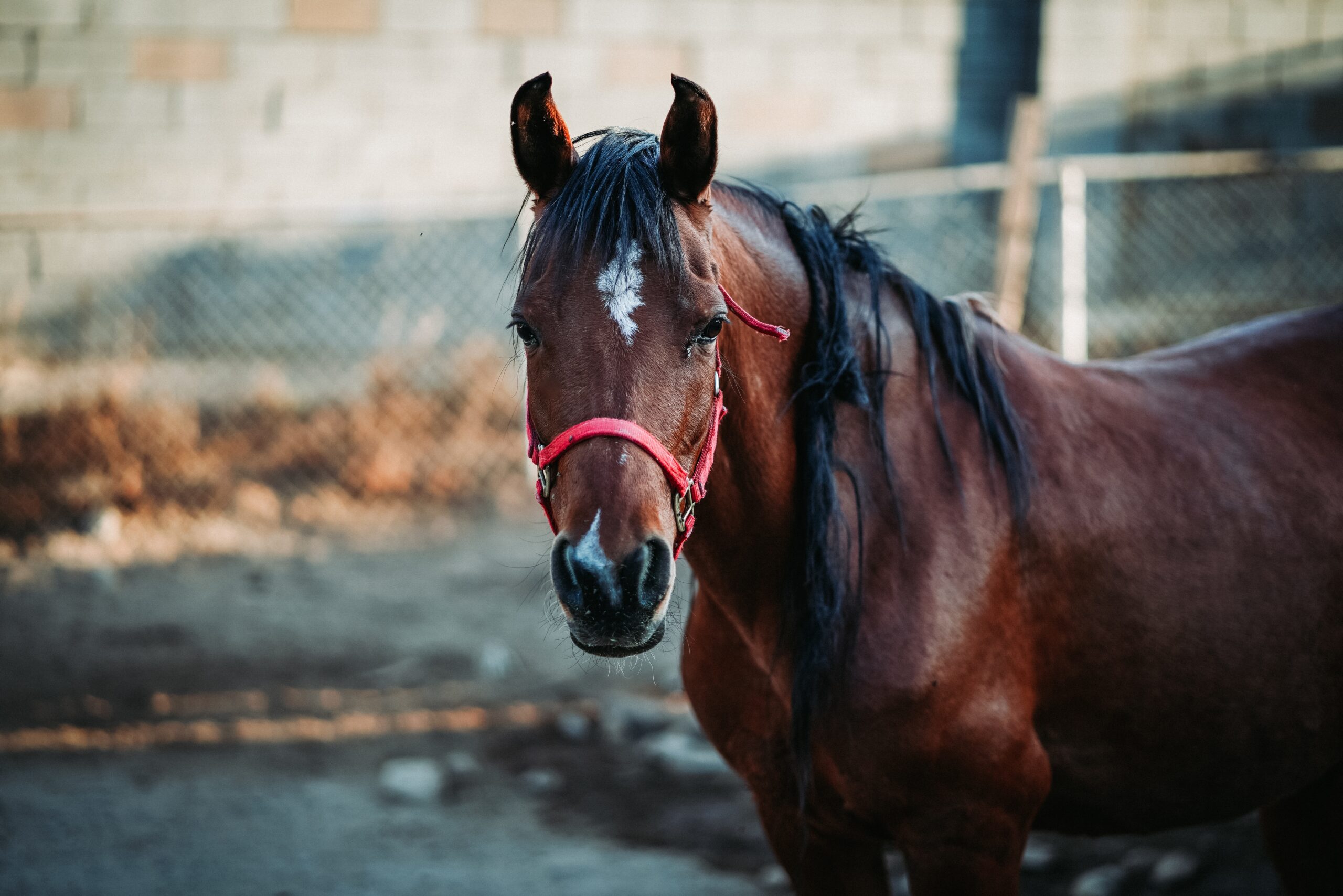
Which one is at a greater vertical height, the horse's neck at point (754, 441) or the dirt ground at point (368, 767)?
the horse's neck at point (754, 441)

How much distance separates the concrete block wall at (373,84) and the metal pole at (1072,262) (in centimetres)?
291

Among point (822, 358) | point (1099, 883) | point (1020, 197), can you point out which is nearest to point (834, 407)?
point (822, 358)

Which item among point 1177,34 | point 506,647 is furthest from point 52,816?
point 1177,34

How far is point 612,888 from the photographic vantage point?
292 cm

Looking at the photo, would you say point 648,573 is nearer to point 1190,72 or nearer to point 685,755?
point 685,755

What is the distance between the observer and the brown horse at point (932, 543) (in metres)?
1.57

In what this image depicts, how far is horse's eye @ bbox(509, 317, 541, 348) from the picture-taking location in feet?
4.98

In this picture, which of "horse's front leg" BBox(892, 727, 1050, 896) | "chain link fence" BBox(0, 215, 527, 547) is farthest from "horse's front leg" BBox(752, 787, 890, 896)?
"chain link fence" BBox(0, 215, 527, 547)

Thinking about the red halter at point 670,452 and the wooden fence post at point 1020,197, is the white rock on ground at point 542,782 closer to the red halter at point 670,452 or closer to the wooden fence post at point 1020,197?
the red halter at point 670,452

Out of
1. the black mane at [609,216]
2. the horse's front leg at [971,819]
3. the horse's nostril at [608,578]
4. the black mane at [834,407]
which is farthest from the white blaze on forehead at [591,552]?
the horse's front leg at [971,819]

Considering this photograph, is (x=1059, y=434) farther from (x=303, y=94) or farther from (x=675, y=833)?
(x=303, y=94)

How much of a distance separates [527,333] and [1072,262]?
4032mm

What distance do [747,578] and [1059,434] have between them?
719mm

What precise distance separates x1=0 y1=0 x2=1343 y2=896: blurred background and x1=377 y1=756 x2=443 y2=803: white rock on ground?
0.25 metres
